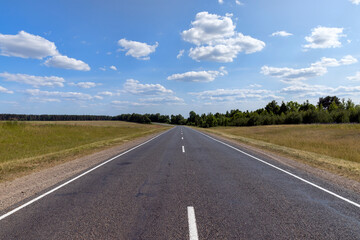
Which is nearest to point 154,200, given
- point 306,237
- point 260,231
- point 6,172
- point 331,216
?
point 260,231

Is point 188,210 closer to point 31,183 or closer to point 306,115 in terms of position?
point 31,183

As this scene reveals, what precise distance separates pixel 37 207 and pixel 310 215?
5.41 meters

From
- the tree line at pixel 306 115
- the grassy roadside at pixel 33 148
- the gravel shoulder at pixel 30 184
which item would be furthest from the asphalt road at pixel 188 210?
the tree line at pixel 306 115

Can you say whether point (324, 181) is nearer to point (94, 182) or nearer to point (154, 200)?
point (154, 200)

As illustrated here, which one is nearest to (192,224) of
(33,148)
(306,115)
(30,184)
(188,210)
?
(188,210)

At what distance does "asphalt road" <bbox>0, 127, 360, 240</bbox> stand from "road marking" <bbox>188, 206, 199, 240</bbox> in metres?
0.02

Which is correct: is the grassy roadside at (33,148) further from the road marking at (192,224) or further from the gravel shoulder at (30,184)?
the road marking at (192,224)

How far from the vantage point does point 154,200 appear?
4.73 m

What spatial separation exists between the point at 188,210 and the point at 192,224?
0.58 m

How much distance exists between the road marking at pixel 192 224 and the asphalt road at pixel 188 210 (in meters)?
0.02

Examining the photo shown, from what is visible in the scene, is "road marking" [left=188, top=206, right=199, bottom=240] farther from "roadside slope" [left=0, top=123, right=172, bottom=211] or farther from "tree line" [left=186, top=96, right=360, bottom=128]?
"tree line" [left=186, top=96, right=360, bottom=128]

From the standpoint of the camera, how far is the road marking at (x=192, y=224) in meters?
3.17

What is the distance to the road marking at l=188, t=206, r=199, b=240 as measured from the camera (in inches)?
125

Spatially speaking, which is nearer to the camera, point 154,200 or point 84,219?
point 84,219
